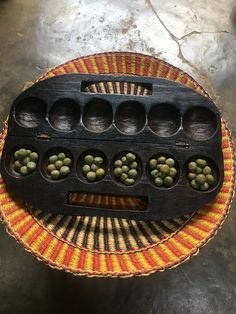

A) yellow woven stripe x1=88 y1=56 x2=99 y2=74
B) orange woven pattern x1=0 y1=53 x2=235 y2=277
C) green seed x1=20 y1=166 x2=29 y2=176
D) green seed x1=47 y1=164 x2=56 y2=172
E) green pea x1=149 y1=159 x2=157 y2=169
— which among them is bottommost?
orange woven pattern x1=0 y1=53 x2=235 y2=277

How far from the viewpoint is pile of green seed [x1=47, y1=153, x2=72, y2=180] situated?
1917 mm

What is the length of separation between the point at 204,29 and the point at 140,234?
2395mm

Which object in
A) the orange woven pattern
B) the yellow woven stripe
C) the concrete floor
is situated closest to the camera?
the orange woven pattern

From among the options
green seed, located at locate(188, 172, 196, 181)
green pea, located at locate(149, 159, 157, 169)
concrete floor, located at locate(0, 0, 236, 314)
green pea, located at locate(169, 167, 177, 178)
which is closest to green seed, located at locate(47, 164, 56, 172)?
green pea, located at locate(149, 159, 157, 169)

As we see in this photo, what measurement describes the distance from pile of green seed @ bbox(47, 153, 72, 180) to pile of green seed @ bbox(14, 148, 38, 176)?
9 cm

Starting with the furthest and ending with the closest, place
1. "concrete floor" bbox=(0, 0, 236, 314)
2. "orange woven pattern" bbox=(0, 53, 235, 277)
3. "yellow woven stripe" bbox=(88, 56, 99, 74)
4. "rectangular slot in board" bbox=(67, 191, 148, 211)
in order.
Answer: "concrete floor" bbox=(0, 0, 236, 314) < "yellow woven stripe" bbox=(88, 56, 99, 74) < "rectangular slot in board" bbox=(67, 191, 148, 211) < "orange woven pattern" bbox=(0, 53, 235, 277)

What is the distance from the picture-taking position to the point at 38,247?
1.82 m

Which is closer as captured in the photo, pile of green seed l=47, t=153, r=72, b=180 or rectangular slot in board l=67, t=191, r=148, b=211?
pile of green seed l=47, t=153, r=72, b=180

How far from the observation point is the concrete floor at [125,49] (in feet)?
8.13

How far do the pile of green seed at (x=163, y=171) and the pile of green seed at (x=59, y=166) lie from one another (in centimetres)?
48

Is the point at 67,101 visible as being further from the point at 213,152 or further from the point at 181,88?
the point at 213,152

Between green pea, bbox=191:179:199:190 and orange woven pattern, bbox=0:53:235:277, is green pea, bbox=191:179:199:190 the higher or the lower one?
the higher one

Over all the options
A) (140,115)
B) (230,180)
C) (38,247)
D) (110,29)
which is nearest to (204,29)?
(110,29)

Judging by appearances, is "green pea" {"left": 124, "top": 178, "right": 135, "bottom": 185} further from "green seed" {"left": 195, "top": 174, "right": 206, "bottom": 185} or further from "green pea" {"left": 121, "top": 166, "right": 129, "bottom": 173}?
"green seed" {"left": 195, "top": 174, "right": 206, "bottom": 185}
